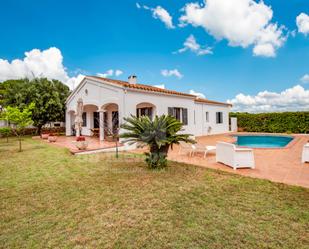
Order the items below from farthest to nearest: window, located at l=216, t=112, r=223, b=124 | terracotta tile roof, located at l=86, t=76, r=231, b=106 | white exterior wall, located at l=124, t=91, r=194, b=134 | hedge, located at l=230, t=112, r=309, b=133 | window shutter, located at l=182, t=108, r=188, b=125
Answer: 1. window, located at l=216, t=112, r=223, b=124
2. hedge, located at l=230, t=112, r=309, b=133
3. window shutter, located at l=182, t=108, r=188, b=125
4. terracotta tile roof, located at l=86, t=76, r=231, b=106
5. white exterior wall, located at l=124, t=91, r=194, b=134

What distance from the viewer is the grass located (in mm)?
3383

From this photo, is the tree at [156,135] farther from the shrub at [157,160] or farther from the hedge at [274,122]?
the hedge at [274,122]

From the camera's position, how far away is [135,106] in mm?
15109

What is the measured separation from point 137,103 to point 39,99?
50.6ft

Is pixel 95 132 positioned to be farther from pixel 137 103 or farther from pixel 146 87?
pixel 146 87

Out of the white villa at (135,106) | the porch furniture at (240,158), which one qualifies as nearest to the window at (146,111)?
the white villa at (135,106)

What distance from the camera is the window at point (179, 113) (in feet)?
60.6

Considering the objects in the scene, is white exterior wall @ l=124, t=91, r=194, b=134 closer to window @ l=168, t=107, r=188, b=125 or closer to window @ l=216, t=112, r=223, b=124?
window @ l=168, t=107, r=188, b=125

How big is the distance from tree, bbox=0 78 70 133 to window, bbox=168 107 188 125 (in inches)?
607

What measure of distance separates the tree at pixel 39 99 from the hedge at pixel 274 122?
84.9ft

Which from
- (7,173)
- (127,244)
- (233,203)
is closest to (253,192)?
(233,203)

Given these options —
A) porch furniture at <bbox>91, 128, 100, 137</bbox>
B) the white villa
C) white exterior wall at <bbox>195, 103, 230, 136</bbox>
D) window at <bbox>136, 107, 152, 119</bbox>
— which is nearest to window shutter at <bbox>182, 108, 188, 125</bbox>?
the white villa

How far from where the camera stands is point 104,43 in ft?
67.8

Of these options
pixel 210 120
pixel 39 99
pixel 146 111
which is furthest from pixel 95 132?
pixel 210 120
